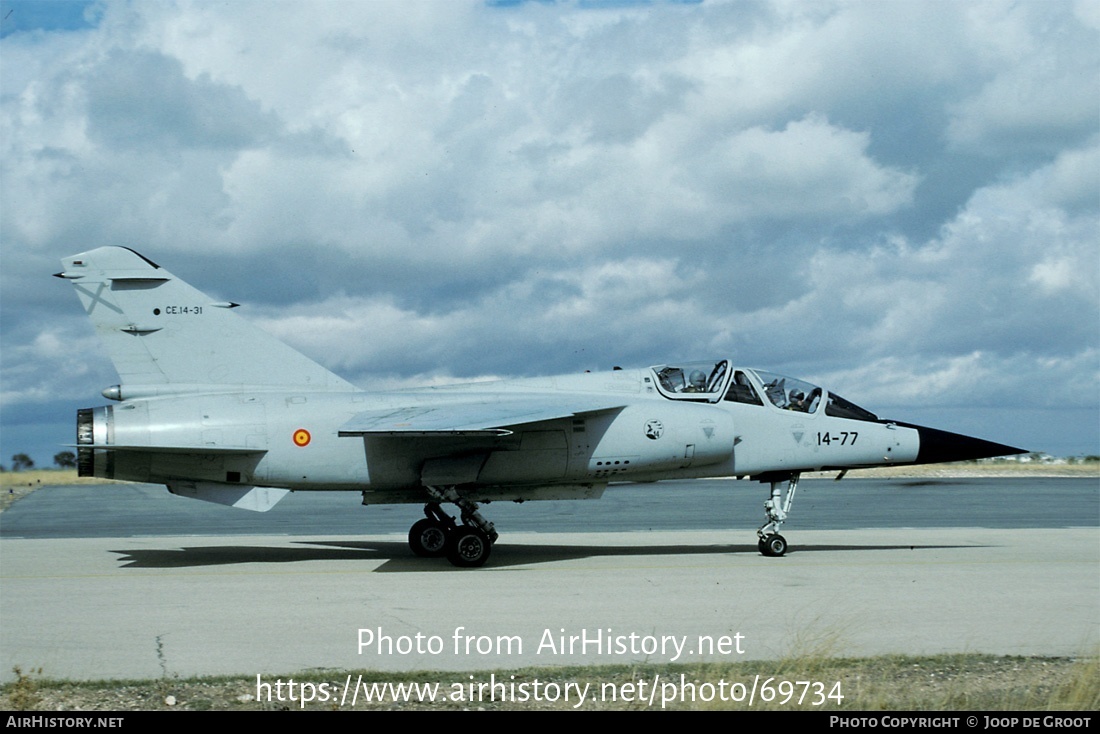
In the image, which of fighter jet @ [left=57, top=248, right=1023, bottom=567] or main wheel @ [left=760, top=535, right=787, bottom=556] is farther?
main wheel @ [left=760, top=535, right=787, bottom=556]

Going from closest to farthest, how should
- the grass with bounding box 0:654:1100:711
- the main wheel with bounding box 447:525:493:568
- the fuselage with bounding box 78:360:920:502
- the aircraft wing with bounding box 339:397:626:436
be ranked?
the grass with bounding box 0:654:1100:711, the aircraft wing with bounding box 339:397:626:436, the fuselage with bounding box 78:360:920:502, the main wheel with bounding box 447:525:493:568

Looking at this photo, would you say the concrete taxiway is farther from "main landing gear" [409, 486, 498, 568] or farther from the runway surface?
"main landing gear" [409, 486, 498, 568]

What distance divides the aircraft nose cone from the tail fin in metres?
9.58

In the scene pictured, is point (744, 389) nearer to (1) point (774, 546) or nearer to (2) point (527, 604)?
(1) point (774, 546)

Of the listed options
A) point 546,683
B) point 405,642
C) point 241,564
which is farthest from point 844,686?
point 241,564

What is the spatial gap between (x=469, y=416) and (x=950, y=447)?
25.1 feet

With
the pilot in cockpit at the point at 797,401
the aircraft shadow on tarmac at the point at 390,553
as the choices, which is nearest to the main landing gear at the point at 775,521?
the aircraft shadow on tarmac at the point at 390,553

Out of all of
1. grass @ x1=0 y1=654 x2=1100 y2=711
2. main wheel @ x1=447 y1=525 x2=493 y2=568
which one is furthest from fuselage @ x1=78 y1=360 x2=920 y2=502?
grass @ x1=0 y1=654 x2=1100 y2=711

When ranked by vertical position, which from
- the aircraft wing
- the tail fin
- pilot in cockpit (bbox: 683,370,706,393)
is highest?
the tail fin

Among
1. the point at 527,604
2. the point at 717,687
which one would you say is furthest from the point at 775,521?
the point at 717,687

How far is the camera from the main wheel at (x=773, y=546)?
15453mm

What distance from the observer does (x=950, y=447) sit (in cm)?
1616

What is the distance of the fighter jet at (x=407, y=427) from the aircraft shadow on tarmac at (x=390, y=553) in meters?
0.70

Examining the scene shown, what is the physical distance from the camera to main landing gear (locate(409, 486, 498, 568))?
14383 mm
